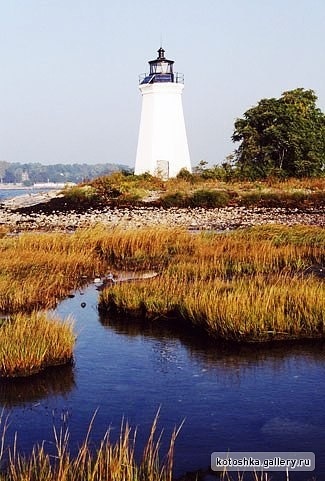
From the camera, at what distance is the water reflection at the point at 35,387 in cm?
761

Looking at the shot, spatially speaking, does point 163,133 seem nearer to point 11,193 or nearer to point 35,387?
point 35,387

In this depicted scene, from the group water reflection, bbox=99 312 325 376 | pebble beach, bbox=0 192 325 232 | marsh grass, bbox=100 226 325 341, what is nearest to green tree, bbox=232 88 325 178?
pebble beach, bbox=0 192 325 232

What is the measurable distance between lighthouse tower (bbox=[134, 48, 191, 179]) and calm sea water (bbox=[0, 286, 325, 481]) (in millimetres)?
33433

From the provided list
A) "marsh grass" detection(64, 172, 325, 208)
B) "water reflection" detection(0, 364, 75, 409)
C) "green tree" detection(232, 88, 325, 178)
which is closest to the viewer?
"water reflection" detection(0, 364, 75, 409)

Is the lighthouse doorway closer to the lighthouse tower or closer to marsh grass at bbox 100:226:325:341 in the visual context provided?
the lighthouse tower

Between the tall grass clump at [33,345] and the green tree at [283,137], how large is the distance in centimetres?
3368

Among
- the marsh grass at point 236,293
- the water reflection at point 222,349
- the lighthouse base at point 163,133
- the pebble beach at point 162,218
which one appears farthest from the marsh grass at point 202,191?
the water reflection at point 222,349

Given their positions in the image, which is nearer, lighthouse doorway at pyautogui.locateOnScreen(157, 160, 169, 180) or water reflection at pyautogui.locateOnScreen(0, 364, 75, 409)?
water reflection at pyautogui.locateOnScreen(0, 364, 75, 409)

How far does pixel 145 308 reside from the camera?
11.3 meters

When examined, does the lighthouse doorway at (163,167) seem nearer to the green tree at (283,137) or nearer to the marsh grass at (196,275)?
the green tree at (283,137)

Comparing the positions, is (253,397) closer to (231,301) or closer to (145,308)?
(231,301)

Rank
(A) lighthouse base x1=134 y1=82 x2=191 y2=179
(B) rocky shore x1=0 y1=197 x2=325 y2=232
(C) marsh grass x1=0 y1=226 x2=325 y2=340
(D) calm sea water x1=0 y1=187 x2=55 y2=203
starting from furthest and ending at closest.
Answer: (D) calm sea water x1=0 y1=187 x2=55 y2=203, (A) lighthouse base x1=134 y1=82 x2=191 y2=179, (B) rocky shore x1=0 y1=197 x2=325 y2=232, (C) marsh grass x1=0 y1=226 x2=325 y2=340

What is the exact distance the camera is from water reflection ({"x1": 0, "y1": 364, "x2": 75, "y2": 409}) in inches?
299

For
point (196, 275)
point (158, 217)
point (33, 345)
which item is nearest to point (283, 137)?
point (158, 217)
